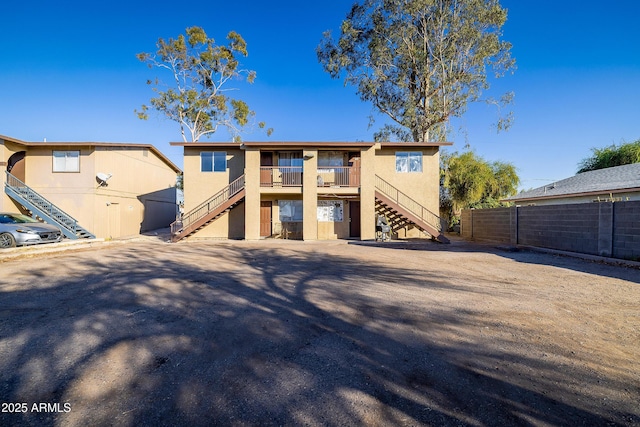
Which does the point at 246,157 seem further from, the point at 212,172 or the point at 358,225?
the point at 358,225

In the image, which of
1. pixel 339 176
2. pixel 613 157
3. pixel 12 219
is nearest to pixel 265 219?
pixel 339 176

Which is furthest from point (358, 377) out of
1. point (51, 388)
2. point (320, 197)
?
point (320, 197)

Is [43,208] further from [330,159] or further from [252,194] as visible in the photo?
[330,159]

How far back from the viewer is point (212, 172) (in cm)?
1748

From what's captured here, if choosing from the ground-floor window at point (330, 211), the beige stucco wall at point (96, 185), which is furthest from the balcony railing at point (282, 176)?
the beige stucco wall at point (96, 185)

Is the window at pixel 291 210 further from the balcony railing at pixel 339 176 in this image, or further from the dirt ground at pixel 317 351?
the dirt ground at pixel 317 351

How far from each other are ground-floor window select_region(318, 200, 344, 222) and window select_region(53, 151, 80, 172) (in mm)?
14431

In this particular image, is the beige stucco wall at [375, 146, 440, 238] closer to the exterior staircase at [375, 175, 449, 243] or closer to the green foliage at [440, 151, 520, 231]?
the exterior staircase at [375, 175, 449, 243]

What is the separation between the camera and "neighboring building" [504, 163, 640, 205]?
573 inches

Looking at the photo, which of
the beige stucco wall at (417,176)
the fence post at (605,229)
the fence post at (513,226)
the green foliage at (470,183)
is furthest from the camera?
the green foliage at (470,183)

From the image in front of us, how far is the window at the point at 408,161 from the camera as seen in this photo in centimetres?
1780

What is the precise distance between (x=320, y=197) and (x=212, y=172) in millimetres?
6676

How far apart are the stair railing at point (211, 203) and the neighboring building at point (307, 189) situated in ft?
0.19

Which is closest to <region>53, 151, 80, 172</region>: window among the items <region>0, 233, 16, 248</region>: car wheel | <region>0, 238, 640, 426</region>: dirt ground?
<region>0, 233, 16, 248</region>: car wheel
